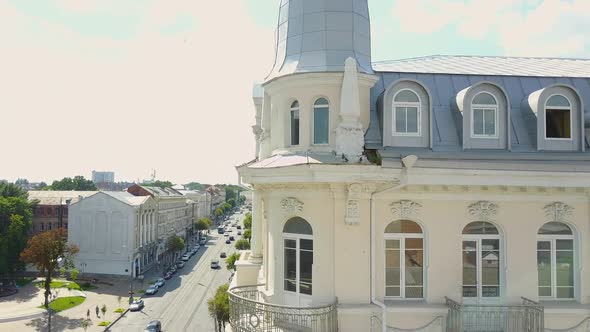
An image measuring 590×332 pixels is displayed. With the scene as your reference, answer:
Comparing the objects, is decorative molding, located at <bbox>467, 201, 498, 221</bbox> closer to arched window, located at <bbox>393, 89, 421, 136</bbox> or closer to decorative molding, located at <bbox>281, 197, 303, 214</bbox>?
arched window, located at <bbox>393, 89, 421, 136</bbox>

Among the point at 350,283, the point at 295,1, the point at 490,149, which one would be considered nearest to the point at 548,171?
the point at 490,149

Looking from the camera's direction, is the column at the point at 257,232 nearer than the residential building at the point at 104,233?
Yes

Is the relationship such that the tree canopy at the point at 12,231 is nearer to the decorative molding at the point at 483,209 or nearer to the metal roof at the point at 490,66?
the metal roof at the point at 490,66

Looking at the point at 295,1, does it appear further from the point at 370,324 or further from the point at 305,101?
the point at 370,324

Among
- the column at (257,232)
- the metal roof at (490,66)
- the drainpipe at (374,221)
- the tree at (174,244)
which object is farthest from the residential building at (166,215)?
the drainpipe at (374,221)

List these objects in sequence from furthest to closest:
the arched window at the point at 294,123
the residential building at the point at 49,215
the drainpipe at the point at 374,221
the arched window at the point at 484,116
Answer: the residential building at the point at 49,215 < the arched window at the point at 294,123 < the arched window at the point at 484,116 < the drainpipe at the point at 374,221

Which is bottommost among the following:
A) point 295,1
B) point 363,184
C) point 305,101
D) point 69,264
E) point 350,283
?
point 69,264

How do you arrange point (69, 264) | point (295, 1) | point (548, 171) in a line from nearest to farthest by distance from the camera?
point (548, 171) < point (295, 1) < point (69, 264)
